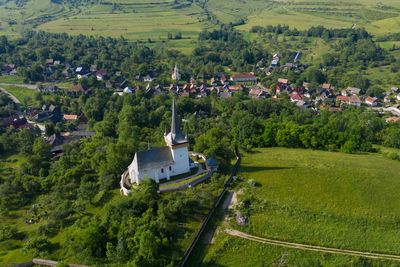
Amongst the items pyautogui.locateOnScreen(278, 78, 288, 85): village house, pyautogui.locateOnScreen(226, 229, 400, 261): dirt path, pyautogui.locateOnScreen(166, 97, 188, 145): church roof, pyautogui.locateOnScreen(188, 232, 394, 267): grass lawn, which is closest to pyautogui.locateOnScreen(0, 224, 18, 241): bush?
pyautogui.locateOnScreen(166, 97, 188, 145): church roof

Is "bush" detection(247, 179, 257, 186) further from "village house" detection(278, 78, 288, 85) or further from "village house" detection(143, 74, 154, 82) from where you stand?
"village house" detection(278, 78, 288, 85)

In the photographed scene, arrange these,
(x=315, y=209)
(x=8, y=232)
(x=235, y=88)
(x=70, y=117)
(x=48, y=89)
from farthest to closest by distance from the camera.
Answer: (x=235, y=88)
(x=48, y=89)
(x=70, y=117)
(x=315, y=209)
(x=8, y=232)

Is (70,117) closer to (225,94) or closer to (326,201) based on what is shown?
(225,94)

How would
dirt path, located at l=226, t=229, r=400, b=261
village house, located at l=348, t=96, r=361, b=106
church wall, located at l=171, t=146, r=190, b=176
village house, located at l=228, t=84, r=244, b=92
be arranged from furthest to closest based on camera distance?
village house, located at l=228, t=84, r=244, b=92, village house, located at l=348, t=96, r=361, b=106, church wall, located at l=171, t=146, r=190, b=176, dirt path, located at l=226, t=229, r=400, b=261

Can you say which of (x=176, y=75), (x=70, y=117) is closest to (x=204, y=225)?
(x=70, y=117)

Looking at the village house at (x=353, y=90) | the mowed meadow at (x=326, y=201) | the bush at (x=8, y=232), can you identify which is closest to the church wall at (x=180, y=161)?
the mowed meadow at (x=326, y=201)

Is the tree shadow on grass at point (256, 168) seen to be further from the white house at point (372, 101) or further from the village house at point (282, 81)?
the village house at point (282, 81)
